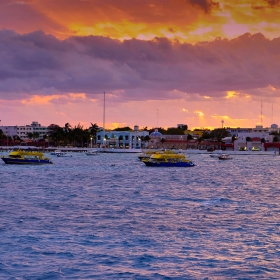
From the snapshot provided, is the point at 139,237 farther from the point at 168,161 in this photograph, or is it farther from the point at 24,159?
the point at 24,159

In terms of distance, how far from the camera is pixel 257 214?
132 feet

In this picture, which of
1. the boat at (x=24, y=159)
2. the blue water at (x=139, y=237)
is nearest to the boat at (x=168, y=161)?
the boat at (x=24, y=159)

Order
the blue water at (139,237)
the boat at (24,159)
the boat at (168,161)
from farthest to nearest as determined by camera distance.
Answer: the boat at (24,159)
the boat at (168,161)
the blue water at (139,237)

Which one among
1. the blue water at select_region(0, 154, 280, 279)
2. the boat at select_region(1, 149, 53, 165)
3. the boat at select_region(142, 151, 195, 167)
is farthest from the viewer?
the boat at select_region(1, 149, 53, 165)

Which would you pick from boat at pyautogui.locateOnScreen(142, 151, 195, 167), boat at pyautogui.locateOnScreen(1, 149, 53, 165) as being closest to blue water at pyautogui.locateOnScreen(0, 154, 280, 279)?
boat at pyautogui.locateOnScreen(142, 151, 195, 167)

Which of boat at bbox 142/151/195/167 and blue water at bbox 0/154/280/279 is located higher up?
boat at bbox 142/151/195/167

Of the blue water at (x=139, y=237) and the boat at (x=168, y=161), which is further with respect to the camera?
the boat at (x=168, y=161)

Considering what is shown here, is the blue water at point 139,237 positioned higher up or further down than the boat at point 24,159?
further down

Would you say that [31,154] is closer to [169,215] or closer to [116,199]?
[116,199]

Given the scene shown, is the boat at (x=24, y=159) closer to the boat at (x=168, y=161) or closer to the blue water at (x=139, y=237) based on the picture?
the boat at (x=168, y=161)

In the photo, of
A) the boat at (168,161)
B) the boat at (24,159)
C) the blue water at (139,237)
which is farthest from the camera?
the boat at (24,159)

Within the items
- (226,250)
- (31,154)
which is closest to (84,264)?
(226,250)

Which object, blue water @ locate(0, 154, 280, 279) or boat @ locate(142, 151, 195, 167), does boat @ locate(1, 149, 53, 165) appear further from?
blue water @ locate(0, 154, 280, 279)

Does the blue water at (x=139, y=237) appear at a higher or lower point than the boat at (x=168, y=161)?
lower
